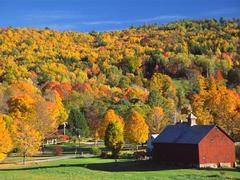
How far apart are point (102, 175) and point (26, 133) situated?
30.2m

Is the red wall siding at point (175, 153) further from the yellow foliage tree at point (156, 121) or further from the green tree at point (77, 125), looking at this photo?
the green tree at point (77, 125)

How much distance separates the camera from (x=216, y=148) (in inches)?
2918

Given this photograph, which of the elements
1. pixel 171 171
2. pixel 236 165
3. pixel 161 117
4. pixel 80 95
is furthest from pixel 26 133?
pixel 80 95

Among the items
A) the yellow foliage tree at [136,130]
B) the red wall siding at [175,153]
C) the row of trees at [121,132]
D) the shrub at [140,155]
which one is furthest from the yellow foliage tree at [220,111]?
the red wall siding at [175,153]

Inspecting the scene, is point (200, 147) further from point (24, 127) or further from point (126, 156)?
point (24, 127)

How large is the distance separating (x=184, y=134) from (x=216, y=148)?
5747 mm

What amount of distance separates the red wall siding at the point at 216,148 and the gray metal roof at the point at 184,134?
1.01 metres

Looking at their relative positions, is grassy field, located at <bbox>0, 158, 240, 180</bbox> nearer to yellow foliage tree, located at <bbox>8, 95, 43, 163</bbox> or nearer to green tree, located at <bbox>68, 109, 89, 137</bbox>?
yellow foliage tree, located at <bbox>8, 95, 43, 163</bbox>

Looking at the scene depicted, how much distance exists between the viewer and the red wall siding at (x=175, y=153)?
73062 millimetres

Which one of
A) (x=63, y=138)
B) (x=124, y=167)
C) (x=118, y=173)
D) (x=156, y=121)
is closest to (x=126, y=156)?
(x=124, y=167)

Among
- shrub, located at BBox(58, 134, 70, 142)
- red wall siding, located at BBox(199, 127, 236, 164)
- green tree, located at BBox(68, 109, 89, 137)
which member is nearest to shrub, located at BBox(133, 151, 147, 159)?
red wall siding, located at BBox(199, 127, 236, 164)

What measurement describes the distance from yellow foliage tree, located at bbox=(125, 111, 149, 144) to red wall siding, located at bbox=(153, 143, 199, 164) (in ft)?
43.3

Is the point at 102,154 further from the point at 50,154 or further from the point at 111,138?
the point at 50,154

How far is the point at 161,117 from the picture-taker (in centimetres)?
11881
